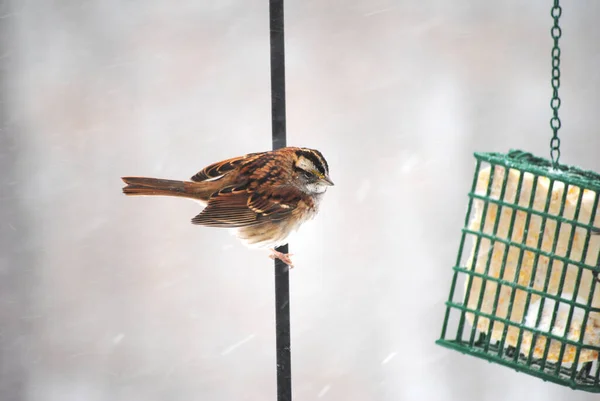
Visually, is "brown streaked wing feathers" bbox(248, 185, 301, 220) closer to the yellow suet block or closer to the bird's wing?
the bird's wing

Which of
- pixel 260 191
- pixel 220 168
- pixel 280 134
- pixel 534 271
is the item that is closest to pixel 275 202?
pixel 260 191

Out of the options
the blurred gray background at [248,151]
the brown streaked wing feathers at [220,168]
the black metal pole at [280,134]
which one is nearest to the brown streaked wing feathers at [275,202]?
the brown streaked wing feathers at [220,168]

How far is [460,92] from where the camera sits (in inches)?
326

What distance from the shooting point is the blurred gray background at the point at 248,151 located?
7.83 meters

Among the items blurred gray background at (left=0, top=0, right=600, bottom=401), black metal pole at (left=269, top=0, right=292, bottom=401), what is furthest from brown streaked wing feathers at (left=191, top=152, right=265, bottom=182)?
blurred gray background at (left=0, top=0, right=600, bottom=401)

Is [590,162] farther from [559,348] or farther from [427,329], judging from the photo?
[559,348]

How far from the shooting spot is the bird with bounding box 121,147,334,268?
3.95 meters

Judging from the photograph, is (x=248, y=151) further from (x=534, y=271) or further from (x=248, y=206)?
(x=534, y=271)

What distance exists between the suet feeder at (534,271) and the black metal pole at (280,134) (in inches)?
33.6

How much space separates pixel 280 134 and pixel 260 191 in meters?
0.91

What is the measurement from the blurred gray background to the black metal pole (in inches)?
194

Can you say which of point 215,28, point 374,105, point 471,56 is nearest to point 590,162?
point 471,56

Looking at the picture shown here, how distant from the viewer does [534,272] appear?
3652 mm

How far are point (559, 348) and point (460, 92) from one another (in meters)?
4.91
